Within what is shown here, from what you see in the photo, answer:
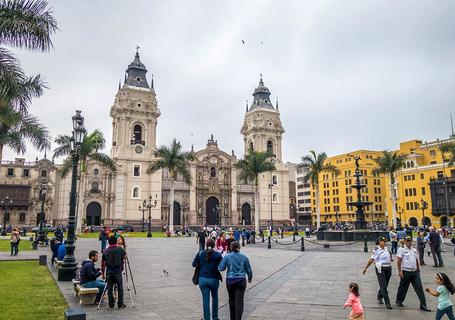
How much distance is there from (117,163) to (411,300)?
5728 cm

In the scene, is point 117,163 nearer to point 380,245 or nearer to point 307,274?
point 307,274

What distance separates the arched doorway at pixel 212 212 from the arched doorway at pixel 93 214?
19632 mm

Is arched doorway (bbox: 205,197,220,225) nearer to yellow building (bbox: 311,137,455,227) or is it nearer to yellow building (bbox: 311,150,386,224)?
yellow building (bbox: 311,137,455,227)

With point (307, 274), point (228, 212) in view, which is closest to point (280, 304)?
point (307, 274)

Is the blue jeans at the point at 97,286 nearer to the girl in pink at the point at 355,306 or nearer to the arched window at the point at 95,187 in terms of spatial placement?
the girl in pink at the point at 355,306

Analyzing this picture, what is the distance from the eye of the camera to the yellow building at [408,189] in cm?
6297

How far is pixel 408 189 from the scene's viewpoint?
70.8 meters

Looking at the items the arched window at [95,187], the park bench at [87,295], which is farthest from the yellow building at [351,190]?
the park bench at [87,295]

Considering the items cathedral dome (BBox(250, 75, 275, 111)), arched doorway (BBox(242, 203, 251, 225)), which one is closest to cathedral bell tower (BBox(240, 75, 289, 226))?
cathedral dome (BBox(250, 75, 275, 111))

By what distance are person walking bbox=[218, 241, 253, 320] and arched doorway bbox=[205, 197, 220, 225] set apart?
63910 millimetres

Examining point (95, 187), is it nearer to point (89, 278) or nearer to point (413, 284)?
point (89, 278)

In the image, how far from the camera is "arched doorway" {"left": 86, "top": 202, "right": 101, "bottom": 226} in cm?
6041

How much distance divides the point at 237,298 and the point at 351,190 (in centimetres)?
8166

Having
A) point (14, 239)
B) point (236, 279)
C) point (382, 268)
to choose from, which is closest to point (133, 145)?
point (14, 239)
